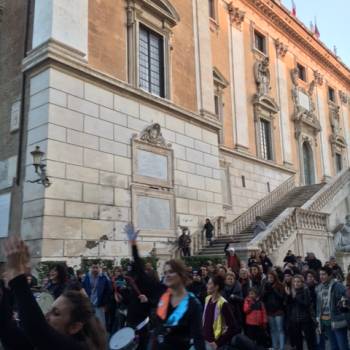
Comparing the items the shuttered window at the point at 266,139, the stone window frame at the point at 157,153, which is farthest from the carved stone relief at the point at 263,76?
the stone window frame at the point at 157,153

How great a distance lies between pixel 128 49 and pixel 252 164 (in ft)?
34.6

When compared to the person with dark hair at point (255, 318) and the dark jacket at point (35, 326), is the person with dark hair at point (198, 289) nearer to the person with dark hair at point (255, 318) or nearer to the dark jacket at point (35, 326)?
the person with dark hair at point (255, 318)

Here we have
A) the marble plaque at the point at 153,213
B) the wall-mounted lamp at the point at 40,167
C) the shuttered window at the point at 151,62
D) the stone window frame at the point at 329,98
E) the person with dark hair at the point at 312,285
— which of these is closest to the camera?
the person with dark hair at the point at 312,285

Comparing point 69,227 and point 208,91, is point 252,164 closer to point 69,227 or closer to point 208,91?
point 208,91

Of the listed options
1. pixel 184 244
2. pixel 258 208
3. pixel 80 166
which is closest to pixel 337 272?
pixel 184 244

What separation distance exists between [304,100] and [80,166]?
22.6 metres

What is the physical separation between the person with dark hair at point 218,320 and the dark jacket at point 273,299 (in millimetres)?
3068

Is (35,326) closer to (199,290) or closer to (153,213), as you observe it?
(199,290)

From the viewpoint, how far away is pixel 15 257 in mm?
2291

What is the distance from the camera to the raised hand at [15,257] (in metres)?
2.27

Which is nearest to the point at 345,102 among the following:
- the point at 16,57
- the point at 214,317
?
the point at 16,57

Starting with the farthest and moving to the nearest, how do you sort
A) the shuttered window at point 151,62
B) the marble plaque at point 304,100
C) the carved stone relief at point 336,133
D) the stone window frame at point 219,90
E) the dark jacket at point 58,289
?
1. the carved stone relief at point 336,133
2. the marble plaque at point 304,100
3. the stone window frame at point 219,90
4. the shuttered window at point 151,62
5. the dark jacket at point 58,289

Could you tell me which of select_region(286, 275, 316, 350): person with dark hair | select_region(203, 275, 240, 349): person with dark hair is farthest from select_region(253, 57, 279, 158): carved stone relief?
select_region(203, 275, 240, 349): person with dark hair

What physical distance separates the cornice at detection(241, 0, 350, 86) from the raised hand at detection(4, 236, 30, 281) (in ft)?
88.1
